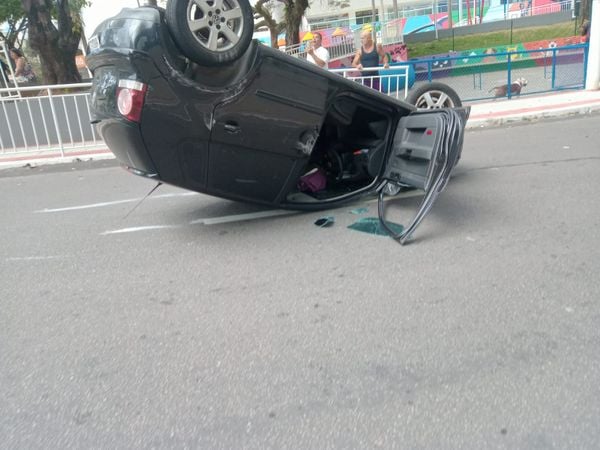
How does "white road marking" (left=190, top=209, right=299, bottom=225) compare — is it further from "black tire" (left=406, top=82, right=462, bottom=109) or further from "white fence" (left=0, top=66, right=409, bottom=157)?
"white fence" (left=0, top=66, right=409, bottom=157)

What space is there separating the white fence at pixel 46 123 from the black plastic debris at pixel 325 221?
6.61 metres

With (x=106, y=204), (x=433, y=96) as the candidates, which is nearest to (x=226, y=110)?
(x=106, y=204)

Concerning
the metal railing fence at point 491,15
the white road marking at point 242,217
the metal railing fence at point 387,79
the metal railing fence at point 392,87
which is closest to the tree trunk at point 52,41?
the metal railing fence at point 392,87

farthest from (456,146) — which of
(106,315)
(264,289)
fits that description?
(106,315)

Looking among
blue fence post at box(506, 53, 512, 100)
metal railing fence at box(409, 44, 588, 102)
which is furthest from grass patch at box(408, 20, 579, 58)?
blue fence post at box(506, 53, 512, 100)

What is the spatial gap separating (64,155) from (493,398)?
9.51 meters

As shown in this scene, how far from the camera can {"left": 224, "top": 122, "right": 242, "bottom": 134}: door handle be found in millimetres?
4203

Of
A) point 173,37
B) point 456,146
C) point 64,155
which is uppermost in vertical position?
point 173,37

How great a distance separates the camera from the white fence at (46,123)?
390 inches

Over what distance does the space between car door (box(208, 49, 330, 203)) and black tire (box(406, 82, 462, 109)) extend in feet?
8.37

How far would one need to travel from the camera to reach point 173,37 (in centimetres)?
379

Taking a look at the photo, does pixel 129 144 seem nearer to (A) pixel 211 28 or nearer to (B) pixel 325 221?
(A) pixel 211 28

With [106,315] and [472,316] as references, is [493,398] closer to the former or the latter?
[472,316]

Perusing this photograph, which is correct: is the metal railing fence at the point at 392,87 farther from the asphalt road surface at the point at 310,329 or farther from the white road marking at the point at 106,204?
the asphalt road surface at the point at 310,329
